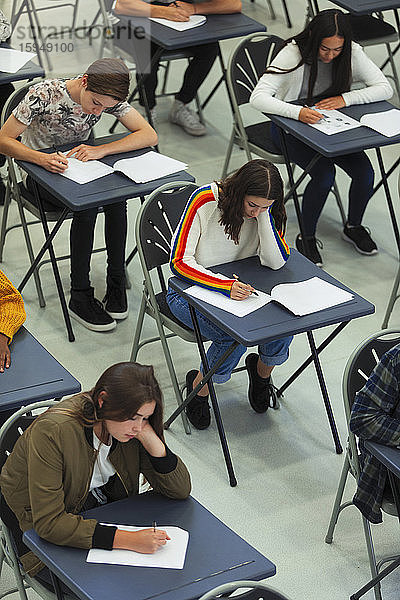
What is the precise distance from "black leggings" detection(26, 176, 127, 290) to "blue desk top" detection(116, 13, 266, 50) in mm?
1213

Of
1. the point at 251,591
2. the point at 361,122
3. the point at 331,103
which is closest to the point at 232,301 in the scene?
the point at 251,591

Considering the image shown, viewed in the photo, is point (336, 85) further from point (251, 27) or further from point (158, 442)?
point (158, 442)

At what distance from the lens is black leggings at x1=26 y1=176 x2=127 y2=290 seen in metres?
4.47

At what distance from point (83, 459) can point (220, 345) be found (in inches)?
47.2

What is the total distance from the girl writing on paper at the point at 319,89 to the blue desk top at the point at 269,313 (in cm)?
116

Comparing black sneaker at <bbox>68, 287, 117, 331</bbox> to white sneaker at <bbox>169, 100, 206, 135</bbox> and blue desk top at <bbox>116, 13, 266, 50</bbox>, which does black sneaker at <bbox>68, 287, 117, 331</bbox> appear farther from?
white sneaker at <bbox>169, 100, 206, 135</bbox>

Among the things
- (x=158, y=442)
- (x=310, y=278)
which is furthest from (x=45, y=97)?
(x=158, y=442)

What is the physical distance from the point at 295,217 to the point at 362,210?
1.33ft

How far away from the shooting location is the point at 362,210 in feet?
17.2

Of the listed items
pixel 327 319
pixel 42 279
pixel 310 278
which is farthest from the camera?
pixel 42 279

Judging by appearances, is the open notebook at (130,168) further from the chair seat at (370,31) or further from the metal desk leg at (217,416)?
the chair seat at (370,31)

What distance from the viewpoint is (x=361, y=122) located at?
4812 mm

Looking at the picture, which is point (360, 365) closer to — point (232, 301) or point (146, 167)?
point (232, 301)

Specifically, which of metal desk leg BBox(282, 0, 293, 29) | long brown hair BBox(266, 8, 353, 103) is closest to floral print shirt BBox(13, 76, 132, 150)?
long brown hair BBox(266, 8, 353, 103)
